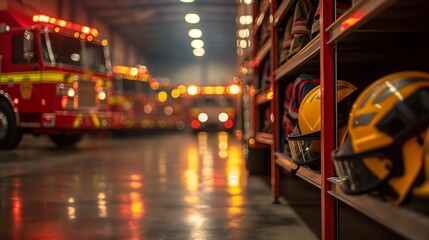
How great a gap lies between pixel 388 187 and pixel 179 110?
18180 mm

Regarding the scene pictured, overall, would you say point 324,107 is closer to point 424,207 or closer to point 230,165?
point 424,207

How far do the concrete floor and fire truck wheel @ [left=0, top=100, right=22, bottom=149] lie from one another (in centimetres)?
211

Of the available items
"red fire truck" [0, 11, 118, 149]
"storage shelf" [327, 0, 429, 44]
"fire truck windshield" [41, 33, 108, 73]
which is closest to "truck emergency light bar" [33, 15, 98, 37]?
"red fire truck" [0, 11, 118, 149]

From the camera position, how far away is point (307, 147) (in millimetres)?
2719

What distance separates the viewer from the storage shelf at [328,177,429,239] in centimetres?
135

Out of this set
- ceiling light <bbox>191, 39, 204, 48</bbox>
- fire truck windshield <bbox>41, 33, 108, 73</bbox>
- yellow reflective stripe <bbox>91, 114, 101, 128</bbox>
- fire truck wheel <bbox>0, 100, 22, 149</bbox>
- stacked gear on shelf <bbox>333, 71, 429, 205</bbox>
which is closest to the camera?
stacked gear on shelf <bbox>333, 71, 429, 205</bbox>

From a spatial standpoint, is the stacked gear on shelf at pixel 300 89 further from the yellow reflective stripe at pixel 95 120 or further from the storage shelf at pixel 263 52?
the yellow reflective stripe at pixel 95 120

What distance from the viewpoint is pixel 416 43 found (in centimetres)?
270

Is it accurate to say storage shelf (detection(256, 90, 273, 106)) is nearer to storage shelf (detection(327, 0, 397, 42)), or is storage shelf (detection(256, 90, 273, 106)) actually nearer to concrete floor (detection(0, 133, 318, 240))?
concrete floor (detection(0, 133, 318, 240))

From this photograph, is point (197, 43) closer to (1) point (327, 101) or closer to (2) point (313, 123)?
(2) point (313, 123)

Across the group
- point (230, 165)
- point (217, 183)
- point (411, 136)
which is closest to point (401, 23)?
point (411, 136)

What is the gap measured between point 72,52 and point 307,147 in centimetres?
789

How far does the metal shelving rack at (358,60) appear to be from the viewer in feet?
5.15

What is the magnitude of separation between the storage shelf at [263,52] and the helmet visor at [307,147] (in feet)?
5.69
